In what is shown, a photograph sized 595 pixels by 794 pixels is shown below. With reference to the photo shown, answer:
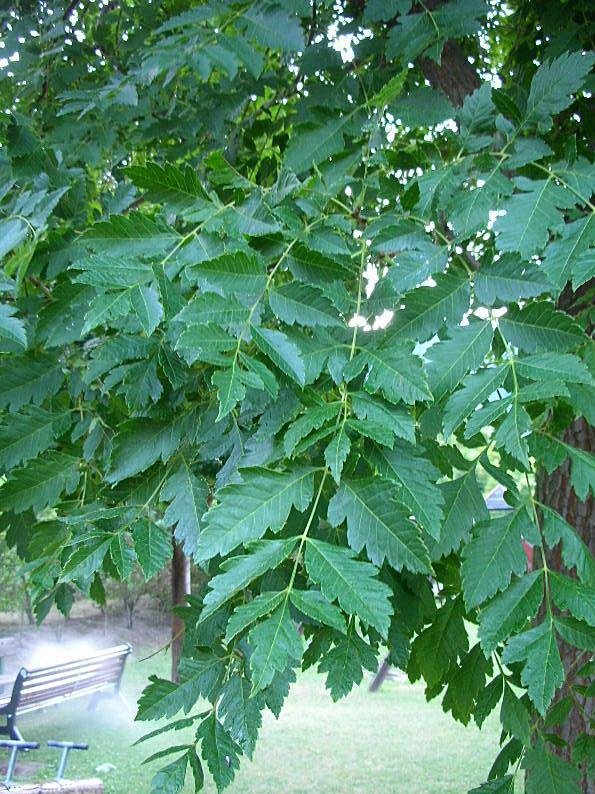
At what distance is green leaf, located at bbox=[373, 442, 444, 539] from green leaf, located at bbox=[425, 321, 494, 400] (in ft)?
0.32

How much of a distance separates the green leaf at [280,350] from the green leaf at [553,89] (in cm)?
53

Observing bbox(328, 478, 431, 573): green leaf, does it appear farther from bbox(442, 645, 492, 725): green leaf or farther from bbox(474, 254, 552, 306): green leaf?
bbox(442, 645, 492, 725): green leaf

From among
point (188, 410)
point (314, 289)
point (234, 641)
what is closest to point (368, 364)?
point (314, 289)

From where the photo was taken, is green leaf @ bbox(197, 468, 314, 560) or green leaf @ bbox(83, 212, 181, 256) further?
green leaf @ bbox(83, 212, 181, 256)

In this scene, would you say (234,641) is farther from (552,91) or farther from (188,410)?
(552,91)

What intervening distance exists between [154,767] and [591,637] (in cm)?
498

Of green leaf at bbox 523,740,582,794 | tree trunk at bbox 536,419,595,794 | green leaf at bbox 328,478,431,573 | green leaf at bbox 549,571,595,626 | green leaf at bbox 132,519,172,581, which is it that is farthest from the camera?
tree trunk at bbox 536,419,595,794

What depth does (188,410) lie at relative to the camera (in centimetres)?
120

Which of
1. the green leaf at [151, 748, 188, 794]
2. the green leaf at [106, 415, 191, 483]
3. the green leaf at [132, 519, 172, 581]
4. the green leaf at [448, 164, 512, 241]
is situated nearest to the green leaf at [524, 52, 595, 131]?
the green leaf at [448, 164, 512, 241]

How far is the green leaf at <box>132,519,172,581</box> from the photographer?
1.03m

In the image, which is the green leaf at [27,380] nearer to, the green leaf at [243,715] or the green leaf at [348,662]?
the green leaf at [243,715]

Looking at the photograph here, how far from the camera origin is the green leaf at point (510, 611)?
0.96m

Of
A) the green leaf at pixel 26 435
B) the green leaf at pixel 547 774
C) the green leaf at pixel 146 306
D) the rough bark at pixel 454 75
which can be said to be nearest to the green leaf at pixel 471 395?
the green leaf at pixel 146 306

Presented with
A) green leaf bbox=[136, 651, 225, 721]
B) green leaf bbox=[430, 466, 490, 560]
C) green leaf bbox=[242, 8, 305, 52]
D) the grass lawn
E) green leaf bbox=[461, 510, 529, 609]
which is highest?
green leaf bbox=[242, 8, 305, 52]
